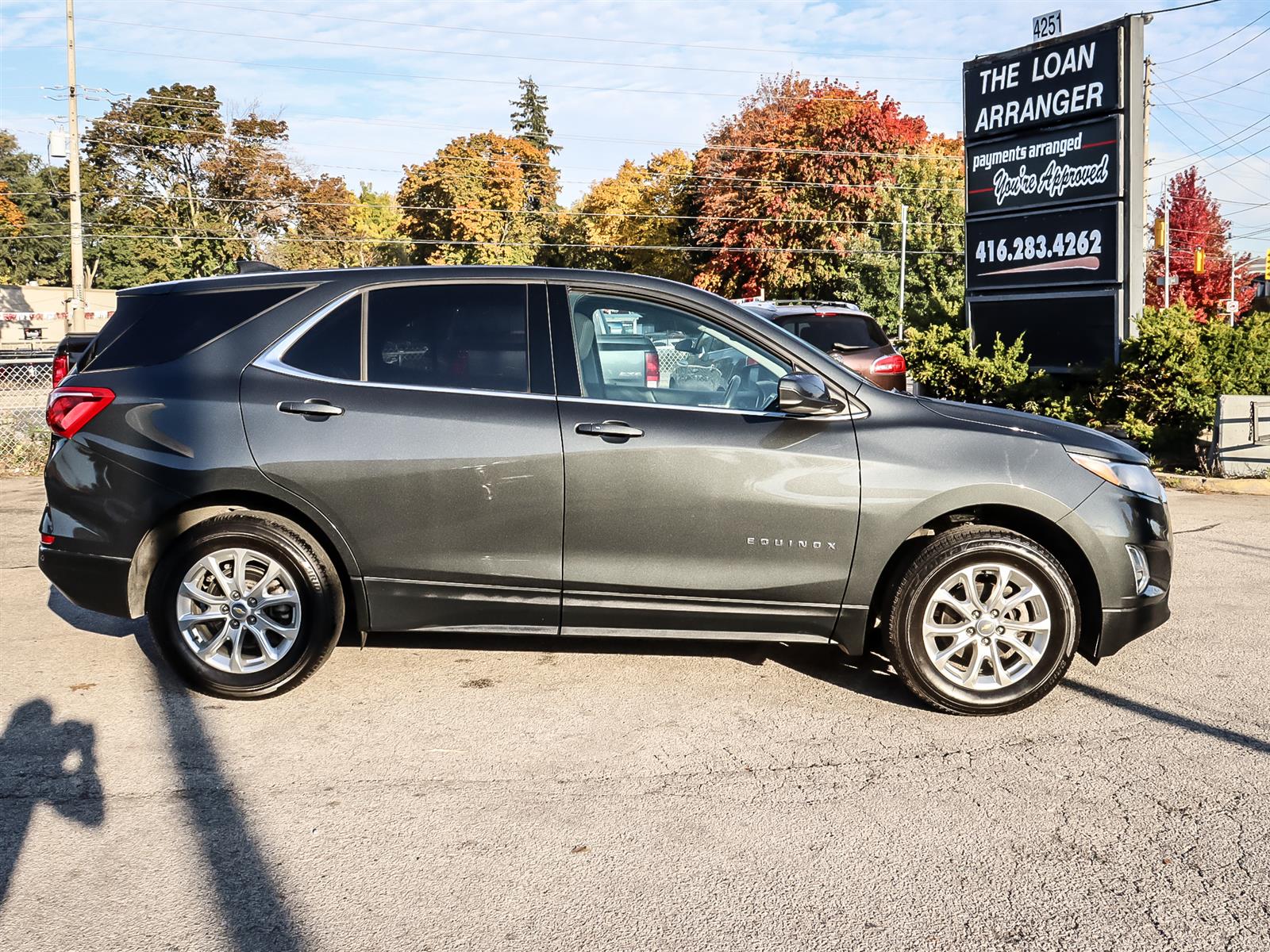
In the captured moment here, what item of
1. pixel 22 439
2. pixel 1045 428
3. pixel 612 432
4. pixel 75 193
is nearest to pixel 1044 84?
pixel 1045 428

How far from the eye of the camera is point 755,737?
453 centimetres

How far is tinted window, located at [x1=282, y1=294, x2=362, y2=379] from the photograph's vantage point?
491 cm

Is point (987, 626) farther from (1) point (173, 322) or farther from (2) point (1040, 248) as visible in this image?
(2) point (1040, 248)

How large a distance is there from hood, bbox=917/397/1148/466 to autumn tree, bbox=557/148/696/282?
58.2 meters

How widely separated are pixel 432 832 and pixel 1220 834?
2540 millimetres

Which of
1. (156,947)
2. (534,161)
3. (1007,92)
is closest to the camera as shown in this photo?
(156,947)

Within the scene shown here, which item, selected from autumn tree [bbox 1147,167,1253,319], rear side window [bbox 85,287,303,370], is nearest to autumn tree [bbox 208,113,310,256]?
autumn tree [bbox 1147,167,1253,319]

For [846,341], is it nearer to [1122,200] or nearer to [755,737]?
[1122,200]

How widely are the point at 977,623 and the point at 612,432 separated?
1.74 metres

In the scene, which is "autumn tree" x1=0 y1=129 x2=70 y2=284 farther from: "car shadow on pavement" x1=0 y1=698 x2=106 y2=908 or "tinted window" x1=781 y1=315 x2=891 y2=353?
"car shadow on pavement" x1=0 y1=698 x2=106 y2=908

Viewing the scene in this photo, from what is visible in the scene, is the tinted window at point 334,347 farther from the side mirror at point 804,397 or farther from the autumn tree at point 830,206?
the autumn tree at point 830,206

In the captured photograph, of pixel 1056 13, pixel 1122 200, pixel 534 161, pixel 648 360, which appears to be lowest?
pixel 648 360

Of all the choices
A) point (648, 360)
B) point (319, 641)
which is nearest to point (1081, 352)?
point (648, 360)

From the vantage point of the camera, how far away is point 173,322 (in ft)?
16.5
